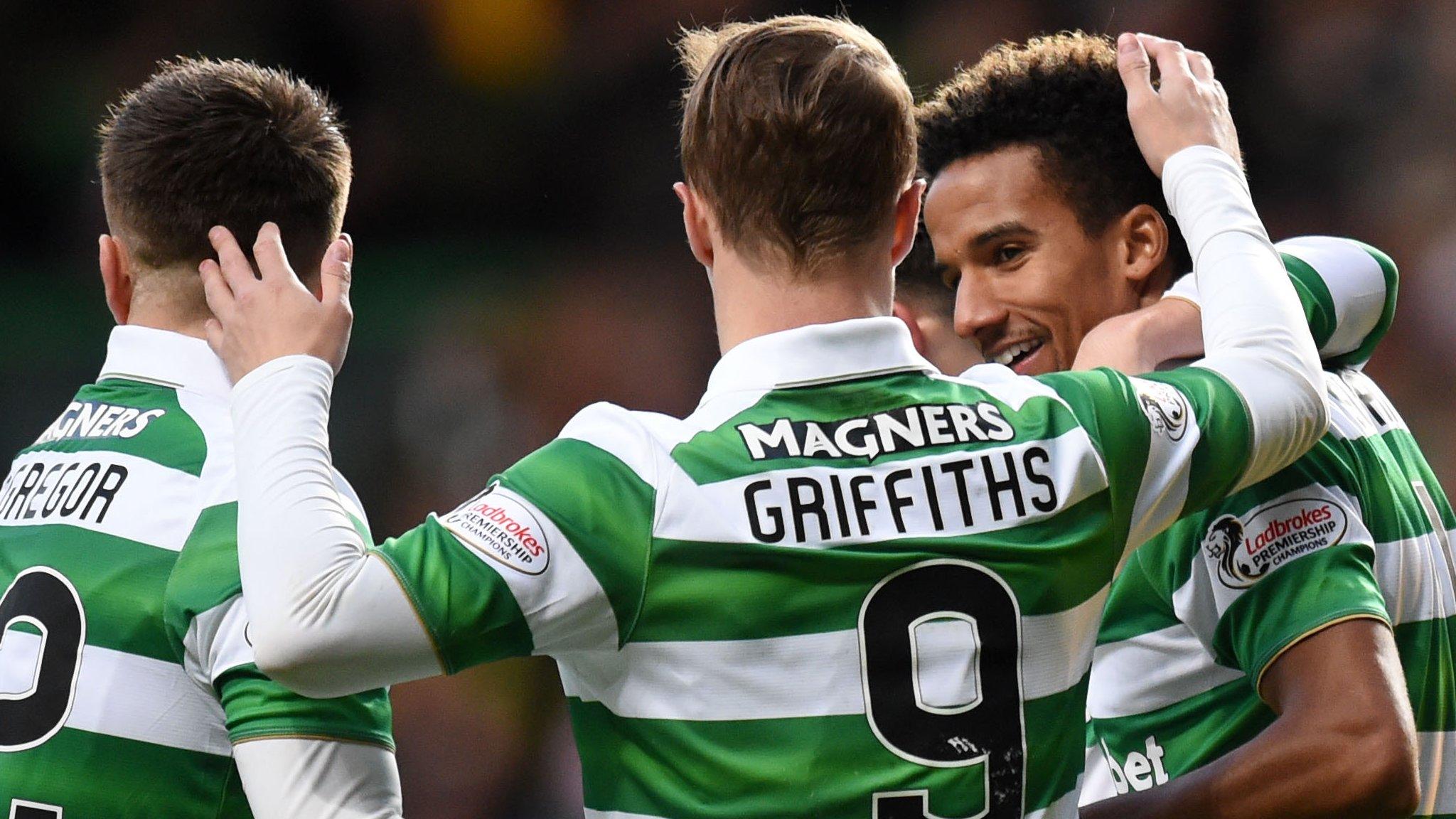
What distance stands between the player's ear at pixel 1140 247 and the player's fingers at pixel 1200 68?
1.11 ft

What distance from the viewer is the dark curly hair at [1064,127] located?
2.66 meters

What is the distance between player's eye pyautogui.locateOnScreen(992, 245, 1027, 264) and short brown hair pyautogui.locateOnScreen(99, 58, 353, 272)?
3.63 feet

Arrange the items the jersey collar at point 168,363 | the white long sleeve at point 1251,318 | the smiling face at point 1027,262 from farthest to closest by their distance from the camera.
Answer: the smiling face at point 1027,262 → the jersey collar at point 168,363 → the white long sleeve at point 1251,318

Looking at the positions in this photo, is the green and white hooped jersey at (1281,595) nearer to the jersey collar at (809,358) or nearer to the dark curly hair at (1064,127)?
the dark curly hair at (1064,127)

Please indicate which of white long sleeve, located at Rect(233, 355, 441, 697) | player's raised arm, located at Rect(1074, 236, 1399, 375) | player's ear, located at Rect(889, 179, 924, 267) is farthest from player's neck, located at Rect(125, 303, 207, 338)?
player's raised arm, located at Rect(1074, 236, 1399, 375)

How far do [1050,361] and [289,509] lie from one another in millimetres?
1478

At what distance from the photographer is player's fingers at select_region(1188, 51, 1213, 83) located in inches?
90.4

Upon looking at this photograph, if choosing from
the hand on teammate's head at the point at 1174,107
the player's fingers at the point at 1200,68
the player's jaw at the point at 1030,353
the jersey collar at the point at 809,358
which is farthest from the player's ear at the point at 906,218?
the player's jaw at the point at 1030,353

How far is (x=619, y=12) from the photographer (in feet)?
22.6

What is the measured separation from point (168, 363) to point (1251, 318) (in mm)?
1440

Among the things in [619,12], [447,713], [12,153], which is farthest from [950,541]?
[12,153]

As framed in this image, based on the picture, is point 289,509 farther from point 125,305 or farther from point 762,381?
point 125,305

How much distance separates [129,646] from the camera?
1.92 meters

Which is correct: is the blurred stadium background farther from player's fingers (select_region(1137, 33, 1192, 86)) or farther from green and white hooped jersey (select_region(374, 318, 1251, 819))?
green and white hooped jersey (select_region(374, 318, 1251, 819))
